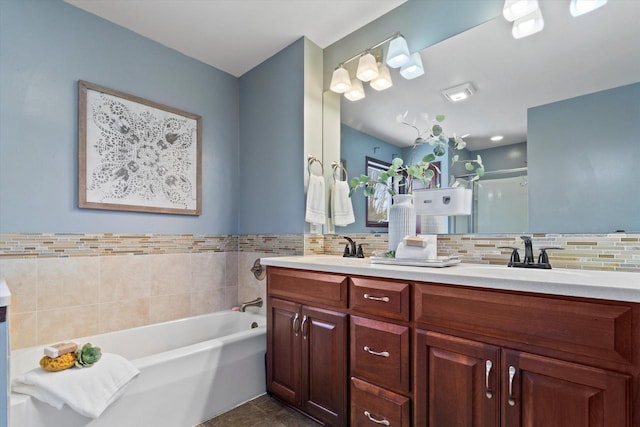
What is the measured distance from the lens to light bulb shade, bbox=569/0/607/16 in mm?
1433

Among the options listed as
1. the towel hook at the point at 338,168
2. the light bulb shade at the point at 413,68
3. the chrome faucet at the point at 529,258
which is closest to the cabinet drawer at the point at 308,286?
the chrome faucet at the point at 529,258

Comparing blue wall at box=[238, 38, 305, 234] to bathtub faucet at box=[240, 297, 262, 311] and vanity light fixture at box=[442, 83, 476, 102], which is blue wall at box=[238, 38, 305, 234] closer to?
bathtub faucet at box=[240, 297, 262, 311]

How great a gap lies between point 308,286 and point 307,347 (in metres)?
0.34

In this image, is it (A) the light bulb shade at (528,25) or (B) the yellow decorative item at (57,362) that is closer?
(B) the yellow decorative item at (57,362)

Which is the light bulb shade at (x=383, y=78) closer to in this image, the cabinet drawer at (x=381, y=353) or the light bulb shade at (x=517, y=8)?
the light bulb shade at (x=517, y=8)

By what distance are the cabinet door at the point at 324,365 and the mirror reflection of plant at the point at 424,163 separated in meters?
0.89

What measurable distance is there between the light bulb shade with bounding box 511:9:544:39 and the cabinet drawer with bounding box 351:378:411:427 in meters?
1.82

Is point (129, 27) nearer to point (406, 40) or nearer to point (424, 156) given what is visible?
point (406, 40)

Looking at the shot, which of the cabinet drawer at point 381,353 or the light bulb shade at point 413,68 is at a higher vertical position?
the light bulb shade at point 413,68

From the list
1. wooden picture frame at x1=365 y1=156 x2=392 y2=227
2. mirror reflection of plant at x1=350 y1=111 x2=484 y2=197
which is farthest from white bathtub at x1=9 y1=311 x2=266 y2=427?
mirror reflection of plant at x1=350 y1=111 x2=484 y2=197

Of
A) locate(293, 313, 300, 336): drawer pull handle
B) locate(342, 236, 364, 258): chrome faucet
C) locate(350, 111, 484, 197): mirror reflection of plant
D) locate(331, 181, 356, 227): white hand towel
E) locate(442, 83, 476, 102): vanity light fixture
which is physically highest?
locate(442, 83, 476, 102): vanity light fixture

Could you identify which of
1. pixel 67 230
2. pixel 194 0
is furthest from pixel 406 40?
pixel 67 230

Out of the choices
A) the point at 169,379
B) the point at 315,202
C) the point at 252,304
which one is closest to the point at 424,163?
the point at 315,202

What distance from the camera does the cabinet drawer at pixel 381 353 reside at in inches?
53.5
